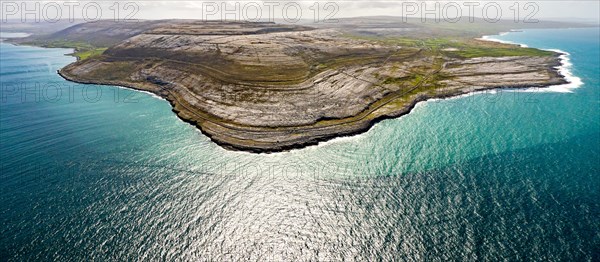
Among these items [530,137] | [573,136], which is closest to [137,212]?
[530,137]

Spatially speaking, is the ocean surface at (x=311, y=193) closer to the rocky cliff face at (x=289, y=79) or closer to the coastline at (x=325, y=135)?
the coastline at (x=325, y=135)

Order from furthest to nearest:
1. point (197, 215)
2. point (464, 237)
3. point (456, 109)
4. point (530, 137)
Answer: point (456, 109), point (530, 137), point (197, 215), point (464, 237)

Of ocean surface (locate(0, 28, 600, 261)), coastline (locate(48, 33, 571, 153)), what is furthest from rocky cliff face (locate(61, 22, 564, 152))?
ocean surface (locate(0, 28, 600, 261))

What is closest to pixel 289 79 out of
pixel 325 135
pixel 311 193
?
pixel 325 135

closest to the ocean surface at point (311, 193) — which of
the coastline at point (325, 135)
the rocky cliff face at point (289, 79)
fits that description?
the coastline at point (325, 135)

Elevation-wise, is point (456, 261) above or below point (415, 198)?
below

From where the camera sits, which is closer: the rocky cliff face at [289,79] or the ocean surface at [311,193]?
the ocean surface at [311,193]

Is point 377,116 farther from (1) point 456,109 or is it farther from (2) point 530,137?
(2) point 530,137
